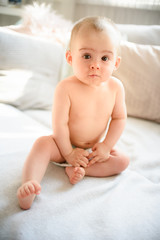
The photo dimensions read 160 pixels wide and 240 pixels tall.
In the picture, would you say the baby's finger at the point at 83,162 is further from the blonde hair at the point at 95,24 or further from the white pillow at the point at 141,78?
the white pillow at the point at 141,78

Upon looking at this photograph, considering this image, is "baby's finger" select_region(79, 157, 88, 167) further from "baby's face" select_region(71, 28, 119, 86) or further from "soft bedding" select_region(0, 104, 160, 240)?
"baby's face" select_region(71, 28, 119, 86)

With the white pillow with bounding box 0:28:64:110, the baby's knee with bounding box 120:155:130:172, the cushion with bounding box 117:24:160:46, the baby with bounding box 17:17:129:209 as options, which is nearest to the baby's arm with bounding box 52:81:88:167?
the baby with bounding box 17:17:129:209

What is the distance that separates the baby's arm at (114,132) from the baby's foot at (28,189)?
238 mm

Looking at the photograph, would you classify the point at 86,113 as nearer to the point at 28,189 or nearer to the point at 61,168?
the point at 61,168

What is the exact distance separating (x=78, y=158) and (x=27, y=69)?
80cm

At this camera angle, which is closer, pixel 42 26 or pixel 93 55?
pixel 93 55

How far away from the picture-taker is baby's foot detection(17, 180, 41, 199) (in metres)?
0.64

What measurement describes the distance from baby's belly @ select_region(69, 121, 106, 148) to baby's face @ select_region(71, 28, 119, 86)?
0.18m

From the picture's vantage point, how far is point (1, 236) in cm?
58

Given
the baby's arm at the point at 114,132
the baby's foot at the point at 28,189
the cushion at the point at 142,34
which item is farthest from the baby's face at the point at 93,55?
the cushion at the point at 142,34

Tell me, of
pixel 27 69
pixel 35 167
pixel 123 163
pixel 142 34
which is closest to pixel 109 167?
pixel 123 163

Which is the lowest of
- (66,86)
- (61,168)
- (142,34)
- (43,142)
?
(61,168)

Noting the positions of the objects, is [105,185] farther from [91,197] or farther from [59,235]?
[59,235]

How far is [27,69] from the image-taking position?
4.65ft
